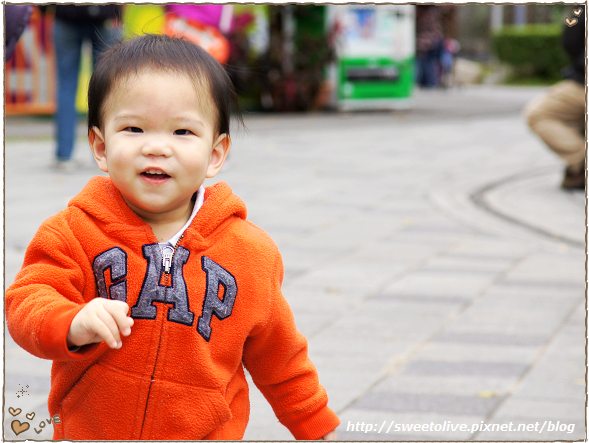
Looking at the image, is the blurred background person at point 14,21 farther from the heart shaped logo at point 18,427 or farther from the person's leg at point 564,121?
the person's leg at point 564,121

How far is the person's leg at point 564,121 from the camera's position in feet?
21.0

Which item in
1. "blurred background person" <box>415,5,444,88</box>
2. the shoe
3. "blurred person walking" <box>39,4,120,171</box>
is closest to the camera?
the shoe

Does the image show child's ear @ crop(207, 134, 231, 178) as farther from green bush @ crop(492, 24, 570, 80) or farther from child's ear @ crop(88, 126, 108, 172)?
green bush @ crop(492, 24, 570, 80)

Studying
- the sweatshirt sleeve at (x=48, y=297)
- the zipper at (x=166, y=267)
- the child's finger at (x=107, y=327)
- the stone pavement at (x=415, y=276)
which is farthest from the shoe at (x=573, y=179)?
the child's finger at (x=107, y=327)

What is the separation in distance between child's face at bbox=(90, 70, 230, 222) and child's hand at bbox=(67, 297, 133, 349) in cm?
24

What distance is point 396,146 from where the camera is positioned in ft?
30.6

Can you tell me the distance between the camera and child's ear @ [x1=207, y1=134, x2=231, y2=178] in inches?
62.6

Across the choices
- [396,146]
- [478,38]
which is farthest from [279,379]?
[478,38]

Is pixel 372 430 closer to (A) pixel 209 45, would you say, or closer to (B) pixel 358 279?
(B) pixel 358 279

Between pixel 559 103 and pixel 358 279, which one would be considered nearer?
pixel 358 279

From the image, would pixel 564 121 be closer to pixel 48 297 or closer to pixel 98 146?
pixel 98 146

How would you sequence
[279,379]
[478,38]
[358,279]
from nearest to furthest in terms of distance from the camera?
[279,379]
[358,279]
[478,38]

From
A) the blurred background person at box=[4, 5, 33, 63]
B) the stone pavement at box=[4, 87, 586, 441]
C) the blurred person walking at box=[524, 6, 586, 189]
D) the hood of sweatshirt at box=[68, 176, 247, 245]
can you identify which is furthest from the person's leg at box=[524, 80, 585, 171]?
the hood of sweatshirt at box=[68, 176, 247, 245]

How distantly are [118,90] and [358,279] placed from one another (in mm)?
2847
